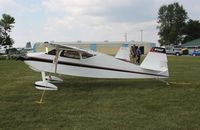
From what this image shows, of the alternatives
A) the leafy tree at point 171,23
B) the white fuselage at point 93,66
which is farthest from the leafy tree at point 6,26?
the leafy tree at point 171,23

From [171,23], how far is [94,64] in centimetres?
11457

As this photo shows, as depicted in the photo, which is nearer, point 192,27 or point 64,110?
point 64,110

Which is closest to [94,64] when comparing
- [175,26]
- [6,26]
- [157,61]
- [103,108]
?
[157,61]

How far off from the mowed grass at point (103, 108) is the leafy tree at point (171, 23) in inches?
4280

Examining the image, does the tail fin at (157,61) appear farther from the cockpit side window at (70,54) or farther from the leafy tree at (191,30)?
the leafy tree at (191,30)

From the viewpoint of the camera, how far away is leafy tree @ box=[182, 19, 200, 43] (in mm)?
119438

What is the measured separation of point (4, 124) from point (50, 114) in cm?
128

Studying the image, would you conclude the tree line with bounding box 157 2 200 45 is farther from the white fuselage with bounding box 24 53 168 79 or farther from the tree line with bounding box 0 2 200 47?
the white fuselage with bounding box 24 53 168 79

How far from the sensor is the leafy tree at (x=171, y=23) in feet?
392

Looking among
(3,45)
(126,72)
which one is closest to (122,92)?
(126,72)

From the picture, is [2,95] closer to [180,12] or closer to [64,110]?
[64,110]

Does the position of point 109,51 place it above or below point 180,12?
below

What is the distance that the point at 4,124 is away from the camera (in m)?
7.34

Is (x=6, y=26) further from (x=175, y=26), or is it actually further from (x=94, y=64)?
(x=175, y=26)
